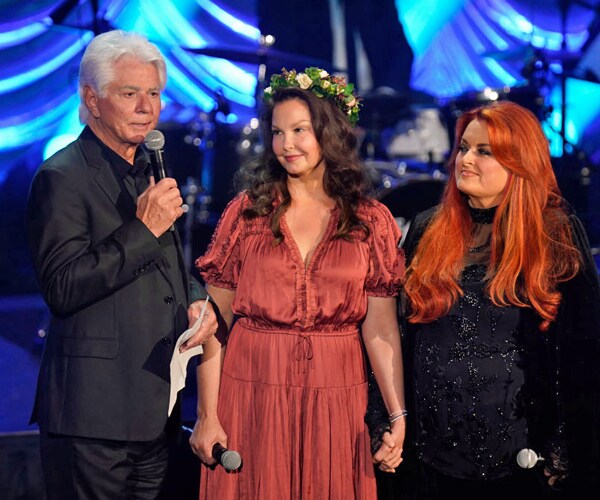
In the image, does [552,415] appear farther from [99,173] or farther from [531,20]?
[531,20]

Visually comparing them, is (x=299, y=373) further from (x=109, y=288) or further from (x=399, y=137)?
(x=399, y=137)

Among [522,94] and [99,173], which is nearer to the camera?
[99,173]

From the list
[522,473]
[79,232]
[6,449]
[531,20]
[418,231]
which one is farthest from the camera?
[531,20]

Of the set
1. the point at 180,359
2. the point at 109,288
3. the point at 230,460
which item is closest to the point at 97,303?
the point at 109,288

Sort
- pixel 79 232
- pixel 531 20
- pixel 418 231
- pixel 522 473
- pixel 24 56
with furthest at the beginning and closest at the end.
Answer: pixel 531 20 < pixel 24 56 < pixel 418 231 < pixel 522 473 < pixel 79 232

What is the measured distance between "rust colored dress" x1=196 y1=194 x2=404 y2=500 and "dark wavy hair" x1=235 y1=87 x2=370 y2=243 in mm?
52

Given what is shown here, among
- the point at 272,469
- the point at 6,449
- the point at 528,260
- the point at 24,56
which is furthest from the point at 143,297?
the point at 24,56

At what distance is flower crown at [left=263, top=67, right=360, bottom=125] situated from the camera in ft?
9.09

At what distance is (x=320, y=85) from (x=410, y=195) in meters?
2.77

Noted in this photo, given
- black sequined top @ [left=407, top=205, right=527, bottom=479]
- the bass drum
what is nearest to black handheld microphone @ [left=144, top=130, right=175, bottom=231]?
black sequined top @ [left=407, top=205, right=527, bottom=479]

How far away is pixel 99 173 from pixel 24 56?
371 cm

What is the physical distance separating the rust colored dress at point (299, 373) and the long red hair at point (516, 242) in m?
0.16

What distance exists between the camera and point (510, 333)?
251cm

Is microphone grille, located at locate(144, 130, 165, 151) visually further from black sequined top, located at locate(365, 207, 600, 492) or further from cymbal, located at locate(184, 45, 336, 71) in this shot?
cymbal, located at locate(184, 45, 336, 71)
